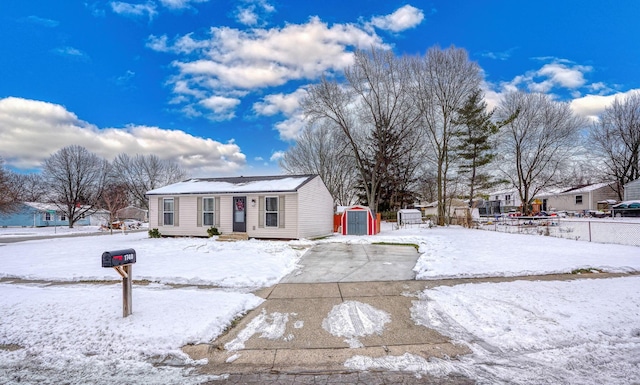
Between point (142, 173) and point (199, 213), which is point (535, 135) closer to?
point (199, 213)

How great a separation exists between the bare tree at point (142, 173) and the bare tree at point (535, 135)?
41.9 meters

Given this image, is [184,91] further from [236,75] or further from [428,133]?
[428,133]

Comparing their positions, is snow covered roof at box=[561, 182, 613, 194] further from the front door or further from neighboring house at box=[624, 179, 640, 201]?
the front door

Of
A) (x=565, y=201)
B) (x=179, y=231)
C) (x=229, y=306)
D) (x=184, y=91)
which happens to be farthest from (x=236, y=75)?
(x=565, y=201)

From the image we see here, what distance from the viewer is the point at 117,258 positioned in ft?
13.5

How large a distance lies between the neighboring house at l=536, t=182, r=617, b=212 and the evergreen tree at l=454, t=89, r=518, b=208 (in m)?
19.6

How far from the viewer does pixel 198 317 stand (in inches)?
169

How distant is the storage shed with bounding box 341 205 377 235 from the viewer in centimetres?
1867

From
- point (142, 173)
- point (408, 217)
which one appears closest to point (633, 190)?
point (408, 217)

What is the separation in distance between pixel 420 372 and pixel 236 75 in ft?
46.4

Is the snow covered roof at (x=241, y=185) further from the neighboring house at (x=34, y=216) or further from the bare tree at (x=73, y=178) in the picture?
the neighboring house at (x=34, y=216)

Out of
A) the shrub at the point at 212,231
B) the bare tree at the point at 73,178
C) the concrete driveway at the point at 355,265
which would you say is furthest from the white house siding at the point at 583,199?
the bare tree at the point at 73,178

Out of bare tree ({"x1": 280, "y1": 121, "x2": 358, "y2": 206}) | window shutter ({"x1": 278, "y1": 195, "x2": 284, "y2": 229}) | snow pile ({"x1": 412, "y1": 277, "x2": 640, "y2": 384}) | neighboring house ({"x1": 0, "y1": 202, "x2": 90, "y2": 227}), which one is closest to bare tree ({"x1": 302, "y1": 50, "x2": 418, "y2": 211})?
bare tree ({"x1": 280, "y1": 121, "x2": 358, "y2": 206})

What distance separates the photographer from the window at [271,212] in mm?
15305
